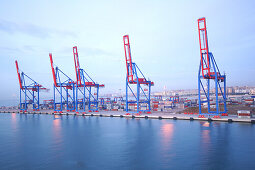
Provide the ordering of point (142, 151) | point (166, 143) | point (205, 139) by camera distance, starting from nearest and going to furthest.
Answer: point (142, 151)
point (166, 143)
point (205, 139)

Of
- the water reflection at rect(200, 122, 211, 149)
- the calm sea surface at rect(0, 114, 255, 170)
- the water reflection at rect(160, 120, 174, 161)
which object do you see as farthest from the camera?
the water reflection at rect(200, 122, 211, 149)

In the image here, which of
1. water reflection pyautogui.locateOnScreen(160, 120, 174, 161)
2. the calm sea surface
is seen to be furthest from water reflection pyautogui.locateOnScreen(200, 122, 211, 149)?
water reflection pyautogui.locateOnScreen(160, 120, 174, 161)

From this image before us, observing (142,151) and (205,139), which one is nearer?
(142,151)

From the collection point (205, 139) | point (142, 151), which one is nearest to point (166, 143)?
point (142, 151)

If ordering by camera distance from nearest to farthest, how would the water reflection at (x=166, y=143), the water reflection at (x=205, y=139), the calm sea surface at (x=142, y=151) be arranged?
the calm sea surface at (x=142, y=151), the water reflection at (x=166, y=143), the water reflection at (x=205, y=139)

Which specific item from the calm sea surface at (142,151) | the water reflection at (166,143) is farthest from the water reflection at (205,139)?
the water reflection at (166,143)

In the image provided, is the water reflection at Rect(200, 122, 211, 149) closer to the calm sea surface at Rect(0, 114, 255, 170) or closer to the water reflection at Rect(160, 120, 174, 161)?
the calm sea surface at Rect(0, 114, 255, 170)

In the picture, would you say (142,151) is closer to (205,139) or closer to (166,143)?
(166,143)

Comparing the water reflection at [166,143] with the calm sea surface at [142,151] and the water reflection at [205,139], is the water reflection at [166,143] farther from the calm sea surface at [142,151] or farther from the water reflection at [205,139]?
the water reflection at [205,139]

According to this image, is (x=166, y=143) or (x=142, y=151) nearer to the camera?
(x=142, y=151)

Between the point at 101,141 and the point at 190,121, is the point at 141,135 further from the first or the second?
the point at 190,121

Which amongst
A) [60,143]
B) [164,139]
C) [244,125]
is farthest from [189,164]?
[244,125]

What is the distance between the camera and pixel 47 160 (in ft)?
57.7

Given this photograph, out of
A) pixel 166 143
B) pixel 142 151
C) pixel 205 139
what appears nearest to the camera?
pixel 142 151
